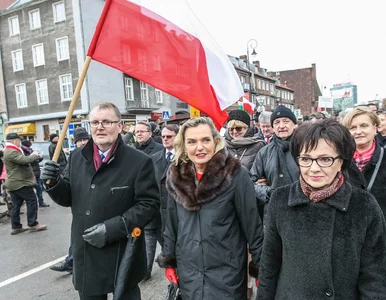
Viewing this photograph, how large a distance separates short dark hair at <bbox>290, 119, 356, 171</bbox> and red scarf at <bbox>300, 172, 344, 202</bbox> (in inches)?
3.9

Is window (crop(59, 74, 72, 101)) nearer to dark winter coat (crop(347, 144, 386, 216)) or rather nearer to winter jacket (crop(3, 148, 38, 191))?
winter jacket (crop(3, 148, 38, 191))

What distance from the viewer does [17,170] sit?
6.50 m

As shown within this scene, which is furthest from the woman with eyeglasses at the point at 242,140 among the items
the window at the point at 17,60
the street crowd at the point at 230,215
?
the window at the point at 17,60

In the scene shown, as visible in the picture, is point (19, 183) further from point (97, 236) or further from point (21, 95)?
point (21, 95)

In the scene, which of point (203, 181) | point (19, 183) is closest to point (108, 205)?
point (203, 181)

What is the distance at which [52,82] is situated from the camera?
84.7ft

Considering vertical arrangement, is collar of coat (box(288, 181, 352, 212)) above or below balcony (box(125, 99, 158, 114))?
below

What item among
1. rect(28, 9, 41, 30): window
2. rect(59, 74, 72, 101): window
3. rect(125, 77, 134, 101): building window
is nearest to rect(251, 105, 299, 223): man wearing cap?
rect(59, 74, 72, 101): window

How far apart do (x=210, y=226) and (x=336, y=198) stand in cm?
95

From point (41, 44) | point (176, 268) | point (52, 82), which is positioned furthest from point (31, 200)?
point (41, 44)

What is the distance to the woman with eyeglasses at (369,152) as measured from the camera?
2568mm

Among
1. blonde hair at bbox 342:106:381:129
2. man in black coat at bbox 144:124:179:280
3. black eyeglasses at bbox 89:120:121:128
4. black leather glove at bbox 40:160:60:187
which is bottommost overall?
man in black coat at bbox 144:124:179:280

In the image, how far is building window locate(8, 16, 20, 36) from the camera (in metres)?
26.9

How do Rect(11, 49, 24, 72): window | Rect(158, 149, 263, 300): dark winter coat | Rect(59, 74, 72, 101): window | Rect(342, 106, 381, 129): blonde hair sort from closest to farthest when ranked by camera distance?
Rect(158, 149, 263, 300): dark winter coat → Rect(342, 106, 381, 129): blonde hair → Rect(59, 74, 72, 101): window → Rect(11, 49, 24, 72): window
